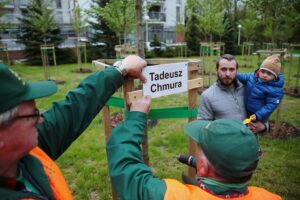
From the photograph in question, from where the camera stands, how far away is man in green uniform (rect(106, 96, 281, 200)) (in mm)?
1370

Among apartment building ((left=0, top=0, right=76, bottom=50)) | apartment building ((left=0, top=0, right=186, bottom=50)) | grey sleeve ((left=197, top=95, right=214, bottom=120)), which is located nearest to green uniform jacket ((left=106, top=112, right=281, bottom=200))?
grey sleeve ((left=197, top=95, right=214, bottom=120))

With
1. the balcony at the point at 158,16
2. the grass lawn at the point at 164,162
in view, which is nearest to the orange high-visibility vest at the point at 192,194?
the grass lawn at the point at 164,162

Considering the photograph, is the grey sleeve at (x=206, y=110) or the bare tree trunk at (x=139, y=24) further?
the grey sleeve at (x=206, y=110)

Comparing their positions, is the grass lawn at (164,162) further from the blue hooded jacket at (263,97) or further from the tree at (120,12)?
the tree at (120,12)

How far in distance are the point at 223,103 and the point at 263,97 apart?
0.47m

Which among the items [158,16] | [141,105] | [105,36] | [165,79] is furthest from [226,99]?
[158,16]

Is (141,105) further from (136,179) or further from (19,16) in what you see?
(19,16)

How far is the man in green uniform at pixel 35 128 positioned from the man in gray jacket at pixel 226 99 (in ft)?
5.09

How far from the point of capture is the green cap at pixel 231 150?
1368 mm

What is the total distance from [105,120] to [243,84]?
166 centimetres

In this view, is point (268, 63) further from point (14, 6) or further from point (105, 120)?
point (14, 6)

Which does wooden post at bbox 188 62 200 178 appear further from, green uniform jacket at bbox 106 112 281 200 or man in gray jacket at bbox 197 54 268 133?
green uniform jacket at bbox 106 112 281 200

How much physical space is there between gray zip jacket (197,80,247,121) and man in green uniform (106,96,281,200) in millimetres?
1684

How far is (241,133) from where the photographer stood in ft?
4.65
